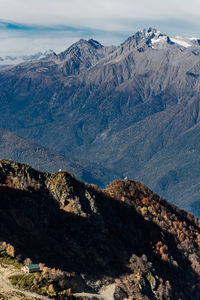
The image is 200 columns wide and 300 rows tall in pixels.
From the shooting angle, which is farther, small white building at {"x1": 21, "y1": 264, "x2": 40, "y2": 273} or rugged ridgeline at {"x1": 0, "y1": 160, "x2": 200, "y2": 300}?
rugged ridgeline at {"x1": 0, "y1": 160, "x2": 200, "y2": 300}

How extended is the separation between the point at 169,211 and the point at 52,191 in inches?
1605

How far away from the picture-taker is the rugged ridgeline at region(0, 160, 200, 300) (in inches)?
4033

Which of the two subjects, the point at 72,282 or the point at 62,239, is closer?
the point at 72,282

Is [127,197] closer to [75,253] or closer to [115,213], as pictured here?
[115,213]

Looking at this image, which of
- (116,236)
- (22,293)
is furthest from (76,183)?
(22,293)

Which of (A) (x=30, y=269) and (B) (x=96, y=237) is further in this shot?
(B) (x=96, y=237)

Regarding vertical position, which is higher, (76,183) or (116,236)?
(76,183)

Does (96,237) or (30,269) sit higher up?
(96,237)

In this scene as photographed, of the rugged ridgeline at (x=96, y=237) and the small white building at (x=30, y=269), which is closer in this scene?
the small white building at (x=30, y=269)

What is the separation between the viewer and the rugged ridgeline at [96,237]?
102438mm

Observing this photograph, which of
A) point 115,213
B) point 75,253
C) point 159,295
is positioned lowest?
point 159,295

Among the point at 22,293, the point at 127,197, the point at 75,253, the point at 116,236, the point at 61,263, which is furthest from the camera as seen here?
the point at 127,197

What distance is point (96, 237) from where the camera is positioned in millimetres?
117938

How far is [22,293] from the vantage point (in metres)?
80.6
